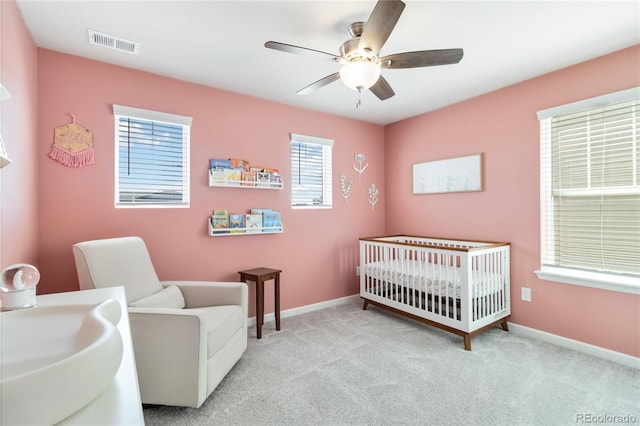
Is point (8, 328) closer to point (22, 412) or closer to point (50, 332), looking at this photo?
point (50, 332)

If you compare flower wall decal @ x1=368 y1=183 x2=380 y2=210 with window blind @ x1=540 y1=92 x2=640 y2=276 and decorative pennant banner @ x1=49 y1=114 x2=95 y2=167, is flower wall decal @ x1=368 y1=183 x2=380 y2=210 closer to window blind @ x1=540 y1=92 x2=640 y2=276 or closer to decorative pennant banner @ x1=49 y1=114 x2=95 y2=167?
window blind @ x1=540 y1=92 x2=640 y2=276

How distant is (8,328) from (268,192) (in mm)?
2420

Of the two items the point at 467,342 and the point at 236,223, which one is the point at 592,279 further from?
the point at 236,223

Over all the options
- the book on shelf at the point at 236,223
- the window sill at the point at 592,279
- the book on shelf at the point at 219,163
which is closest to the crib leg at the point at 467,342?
the window sill at the point at 592,279

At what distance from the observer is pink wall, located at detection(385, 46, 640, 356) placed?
2.28 meters

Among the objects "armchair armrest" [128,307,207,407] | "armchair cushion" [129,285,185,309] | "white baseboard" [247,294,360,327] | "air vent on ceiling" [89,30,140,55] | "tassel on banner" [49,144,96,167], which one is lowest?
"white baseboard" [247,294,360,327]

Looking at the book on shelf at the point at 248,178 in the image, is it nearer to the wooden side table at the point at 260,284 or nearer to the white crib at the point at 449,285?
the wooden side table at the point at 260,284

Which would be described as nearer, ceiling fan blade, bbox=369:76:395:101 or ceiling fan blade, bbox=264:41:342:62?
ceiling fan blade, bbox=264:41:342:62

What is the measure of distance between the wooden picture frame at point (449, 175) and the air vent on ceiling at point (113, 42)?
10.2ft

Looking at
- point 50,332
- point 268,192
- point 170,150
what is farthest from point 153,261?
point 50,332

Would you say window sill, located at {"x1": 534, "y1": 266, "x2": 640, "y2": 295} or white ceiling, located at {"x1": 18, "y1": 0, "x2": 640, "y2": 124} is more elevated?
white ceiling, located at {"x1": 18, "y1": 0, "x2": 640, "y2": 124}

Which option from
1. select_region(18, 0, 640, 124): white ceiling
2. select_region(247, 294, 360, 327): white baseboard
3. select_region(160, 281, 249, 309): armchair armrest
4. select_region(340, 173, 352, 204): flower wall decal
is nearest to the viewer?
select_region(18, 0, 640, 124): white ceiling

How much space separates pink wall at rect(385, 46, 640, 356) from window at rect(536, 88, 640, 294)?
3.2 inches

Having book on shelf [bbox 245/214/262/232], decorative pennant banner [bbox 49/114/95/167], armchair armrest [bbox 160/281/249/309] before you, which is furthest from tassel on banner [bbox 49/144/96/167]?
book on shelf [bbox 245/214/262/232]
